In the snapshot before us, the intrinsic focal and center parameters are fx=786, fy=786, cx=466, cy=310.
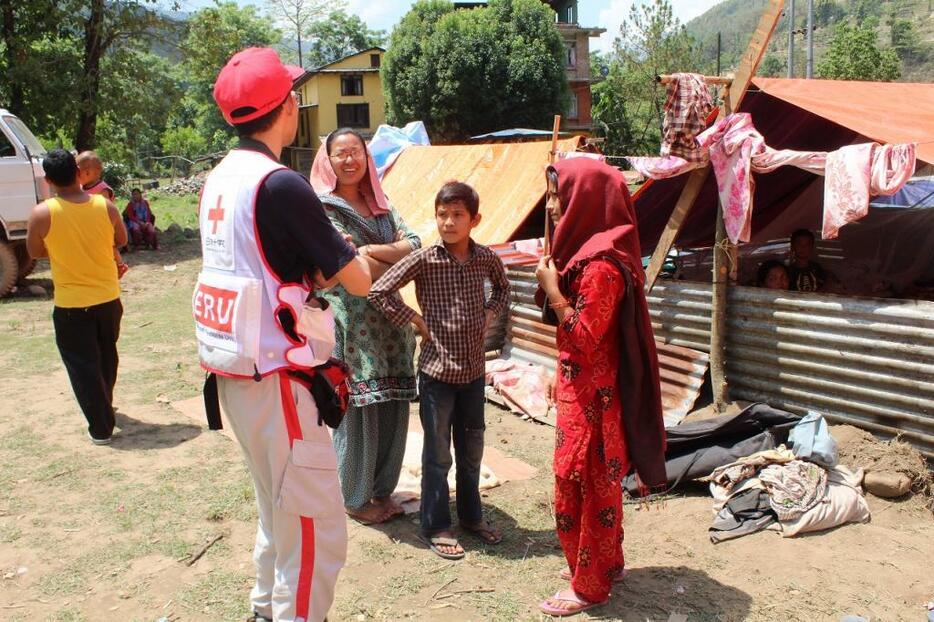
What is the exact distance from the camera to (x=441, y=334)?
11.4 feet

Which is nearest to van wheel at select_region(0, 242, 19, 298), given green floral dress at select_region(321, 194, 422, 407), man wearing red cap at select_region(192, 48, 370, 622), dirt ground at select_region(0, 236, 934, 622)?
dirt ground at select_region(0, 236, 934, 622)

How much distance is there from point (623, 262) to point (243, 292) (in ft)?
4.38

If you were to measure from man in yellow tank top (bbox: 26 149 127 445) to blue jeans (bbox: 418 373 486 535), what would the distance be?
2479 mm

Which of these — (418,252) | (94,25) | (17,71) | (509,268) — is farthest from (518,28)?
(418,252)

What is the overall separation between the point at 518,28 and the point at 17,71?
20258 millimetres

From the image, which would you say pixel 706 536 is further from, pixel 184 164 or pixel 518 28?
pixel 184 164

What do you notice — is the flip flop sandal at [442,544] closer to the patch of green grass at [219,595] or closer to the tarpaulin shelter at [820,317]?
the patch of green grass at [219,595]

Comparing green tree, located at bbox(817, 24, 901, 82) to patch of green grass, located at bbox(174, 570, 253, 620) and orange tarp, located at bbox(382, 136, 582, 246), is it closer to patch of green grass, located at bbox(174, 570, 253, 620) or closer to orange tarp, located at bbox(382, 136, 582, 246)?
orange tarp, located at bbox(382, 136, 582, 246)

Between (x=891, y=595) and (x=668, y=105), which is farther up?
(x=668, y=105)

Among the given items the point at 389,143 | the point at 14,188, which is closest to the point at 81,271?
the point at 389,143

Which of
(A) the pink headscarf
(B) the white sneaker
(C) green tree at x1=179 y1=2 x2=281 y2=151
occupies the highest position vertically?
(C) green tree at x1=179 y1=2 x2=281 y2=151

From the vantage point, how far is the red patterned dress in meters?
2.81

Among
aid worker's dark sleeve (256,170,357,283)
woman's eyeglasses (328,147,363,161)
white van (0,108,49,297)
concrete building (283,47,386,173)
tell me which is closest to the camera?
aid worker's dark sleeve (256,170,357,283)

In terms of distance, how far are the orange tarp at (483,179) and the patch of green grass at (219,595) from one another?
454cm
